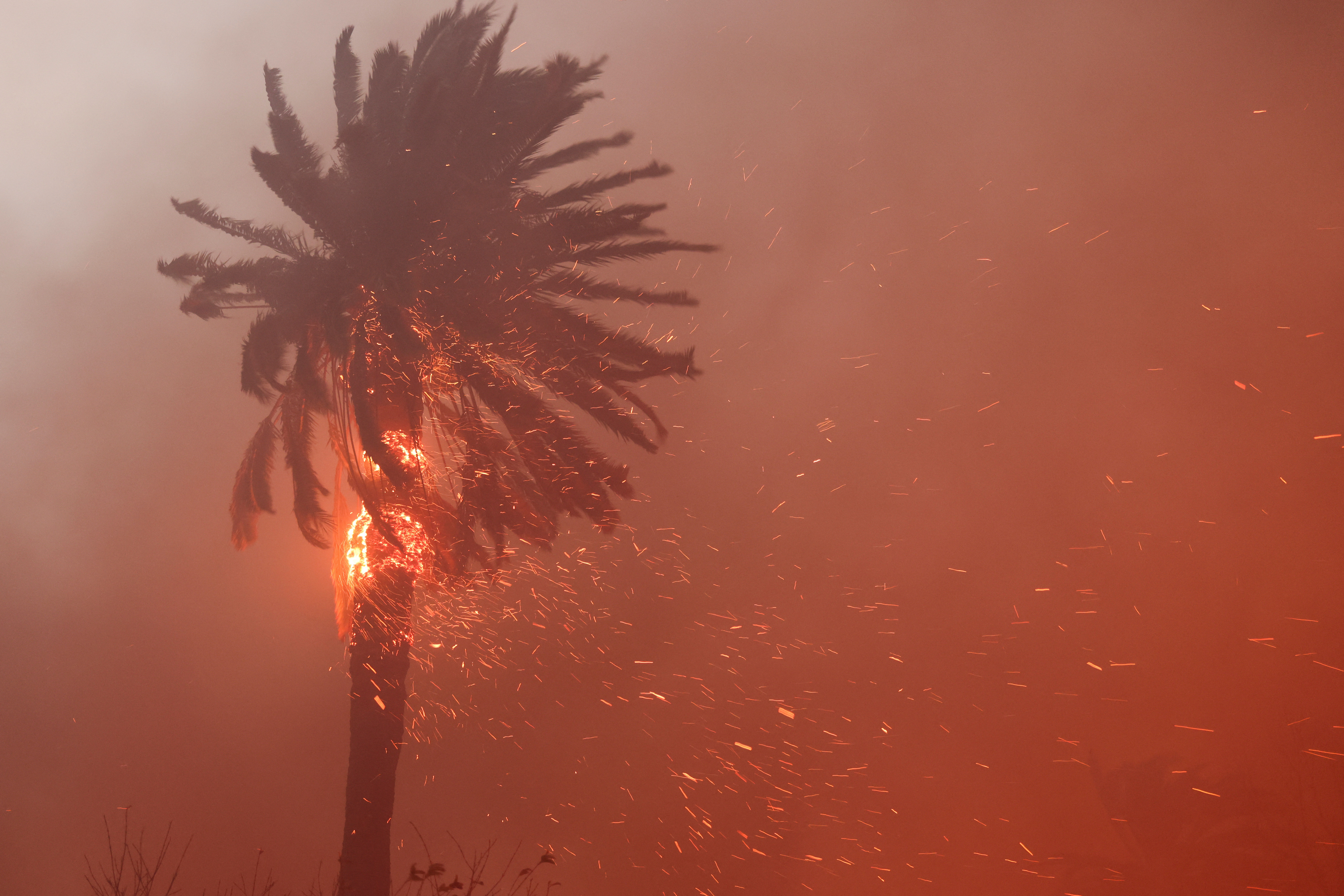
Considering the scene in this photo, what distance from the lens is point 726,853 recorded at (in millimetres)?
7277

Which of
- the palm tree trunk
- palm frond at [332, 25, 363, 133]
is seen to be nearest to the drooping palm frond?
palm frond at [332, 25, 363, 133]

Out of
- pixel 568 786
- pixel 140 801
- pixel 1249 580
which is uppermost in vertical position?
pixel 1249 580

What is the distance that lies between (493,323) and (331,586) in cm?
282

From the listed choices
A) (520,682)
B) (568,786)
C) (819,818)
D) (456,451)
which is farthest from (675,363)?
(819,818)

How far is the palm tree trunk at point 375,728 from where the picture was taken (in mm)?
5340

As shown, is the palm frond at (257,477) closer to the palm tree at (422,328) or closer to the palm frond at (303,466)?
the palm tree at (422,328)

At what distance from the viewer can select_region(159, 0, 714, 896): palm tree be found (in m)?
5.49

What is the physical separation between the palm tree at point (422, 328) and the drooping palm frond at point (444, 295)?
0.02m

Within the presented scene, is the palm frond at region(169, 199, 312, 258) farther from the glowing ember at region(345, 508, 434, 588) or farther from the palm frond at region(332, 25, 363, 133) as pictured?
the glowing ember at region(345, 508, 434, 588)

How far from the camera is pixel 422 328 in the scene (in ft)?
18.4

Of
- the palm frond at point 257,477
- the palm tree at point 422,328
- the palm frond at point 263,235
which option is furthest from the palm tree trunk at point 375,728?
the palm frond at point 263,235

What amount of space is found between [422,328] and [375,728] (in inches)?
116

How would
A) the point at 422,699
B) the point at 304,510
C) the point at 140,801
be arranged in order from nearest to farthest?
the point at 304,510
the point at 140,801
the point at 422,699

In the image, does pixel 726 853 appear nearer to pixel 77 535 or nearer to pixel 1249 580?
pixel 1249 580
